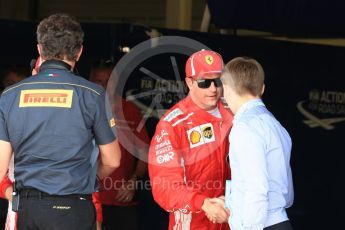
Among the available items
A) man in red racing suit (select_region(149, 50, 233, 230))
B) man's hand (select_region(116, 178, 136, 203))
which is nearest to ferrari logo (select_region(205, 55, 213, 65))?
man in red racing suit (select_region(149, 50, 233, 230))

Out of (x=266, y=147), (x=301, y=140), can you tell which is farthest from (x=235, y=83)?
(x=301, y=140)

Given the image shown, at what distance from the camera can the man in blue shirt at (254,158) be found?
3.63 m

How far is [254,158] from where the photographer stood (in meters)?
3.65

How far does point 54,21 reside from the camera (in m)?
3.94

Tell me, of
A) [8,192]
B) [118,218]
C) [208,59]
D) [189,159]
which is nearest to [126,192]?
[118,218]

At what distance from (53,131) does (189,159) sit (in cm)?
91

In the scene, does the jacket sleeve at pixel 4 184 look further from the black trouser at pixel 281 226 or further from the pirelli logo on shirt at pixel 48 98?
the black trouser at pixel 281 226

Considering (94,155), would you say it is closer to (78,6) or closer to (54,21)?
(54,21)

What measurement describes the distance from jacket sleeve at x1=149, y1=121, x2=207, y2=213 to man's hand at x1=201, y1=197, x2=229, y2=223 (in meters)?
0.05

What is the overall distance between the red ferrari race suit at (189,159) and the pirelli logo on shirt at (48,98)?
2.41 ft

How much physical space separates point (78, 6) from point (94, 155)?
22.4ft

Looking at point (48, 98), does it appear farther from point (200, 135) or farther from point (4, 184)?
point (200, 135)

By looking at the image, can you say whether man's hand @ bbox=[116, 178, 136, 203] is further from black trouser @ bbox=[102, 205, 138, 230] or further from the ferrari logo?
the ferrari logo

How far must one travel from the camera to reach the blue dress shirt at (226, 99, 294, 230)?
3.62m
